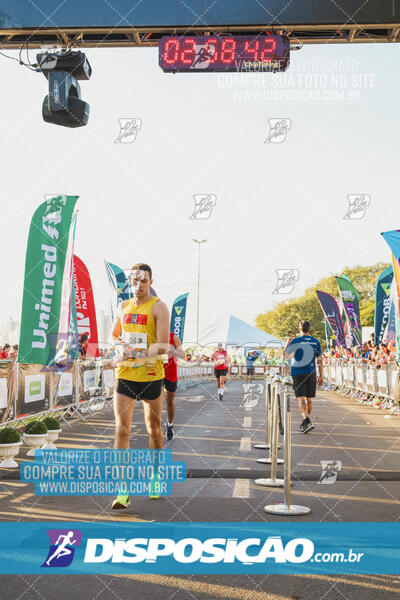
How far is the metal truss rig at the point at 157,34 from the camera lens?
29.4 feet

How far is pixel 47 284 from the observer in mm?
11375

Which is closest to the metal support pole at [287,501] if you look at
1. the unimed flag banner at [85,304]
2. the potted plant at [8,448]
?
the potted plant at [8,448]

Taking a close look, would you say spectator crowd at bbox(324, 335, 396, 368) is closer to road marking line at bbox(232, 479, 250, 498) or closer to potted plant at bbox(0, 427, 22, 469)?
road marking line at bbox(232, 479, 250, 498)

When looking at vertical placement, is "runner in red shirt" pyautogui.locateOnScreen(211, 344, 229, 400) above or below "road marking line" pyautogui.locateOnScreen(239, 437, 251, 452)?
above

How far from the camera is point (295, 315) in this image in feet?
334

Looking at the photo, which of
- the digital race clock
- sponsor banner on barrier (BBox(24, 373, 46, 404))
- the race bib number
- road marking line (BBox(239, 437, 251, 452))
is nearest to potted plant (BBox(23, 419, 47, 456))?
sponsor banner on barrier (BBox(24, 373, 46, 404))

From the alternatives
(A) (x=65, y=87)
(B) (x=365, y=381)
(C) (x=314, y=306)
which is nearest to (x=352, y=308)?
(B) (x=365, y=381)

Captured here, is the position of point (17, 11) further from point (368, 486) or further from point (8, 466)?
point (368, 486)

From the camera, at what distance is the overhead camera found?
28.6 ft

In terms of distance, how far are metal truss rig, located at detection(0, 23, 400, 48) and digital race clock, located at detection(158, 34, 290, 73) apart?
0.11m

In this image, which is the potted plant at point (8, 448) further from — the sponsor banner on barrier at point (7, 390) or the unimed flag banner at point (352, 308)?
the unimed flag banner at point (352, 308)

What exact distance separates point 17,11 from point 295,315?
94402 millimetres

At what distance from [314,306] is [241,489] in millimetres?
95654

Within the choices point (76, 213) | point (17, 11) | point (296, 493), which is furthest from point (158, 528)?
point (76, 213)
